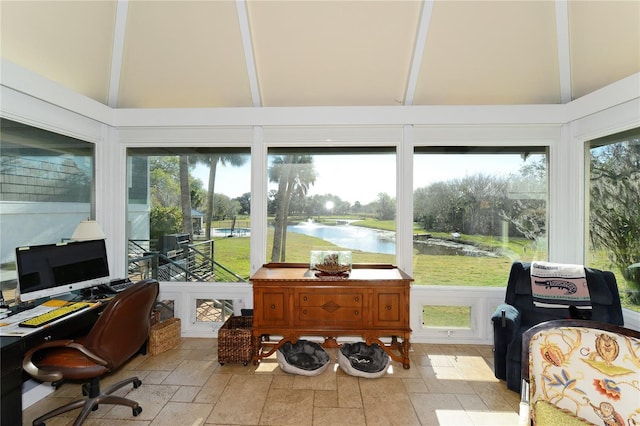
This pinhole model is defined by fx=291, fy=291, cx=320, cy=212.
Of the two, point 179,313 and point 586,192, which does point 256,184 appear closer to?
point 179,313

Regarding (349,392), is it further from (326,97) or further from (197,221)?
(326,97)

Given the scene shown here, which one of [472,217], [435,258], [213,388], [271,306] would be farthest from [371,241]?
[213,388]

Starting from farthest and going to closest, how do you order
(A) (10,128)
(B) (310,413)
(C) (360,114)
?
(C) (360,114), (A) (10,128), (B) (310,413)

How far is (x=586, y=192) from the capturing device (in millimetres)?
3025

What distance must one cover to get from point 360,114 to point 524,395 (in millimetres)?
2737

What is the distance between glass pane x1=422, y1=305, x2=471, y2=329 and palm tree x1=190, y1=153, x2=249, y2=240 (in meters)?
2.74

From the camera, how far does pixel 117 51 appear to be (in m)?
2.96

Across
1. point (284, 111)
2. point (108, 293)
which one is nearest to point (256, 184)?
point (284, 111)

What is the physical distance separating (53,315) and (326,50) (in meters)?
3.19

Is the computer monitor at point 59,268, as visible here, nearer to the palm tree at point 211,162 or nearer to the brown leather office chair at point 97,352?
the brown leather office chair at point 97,352

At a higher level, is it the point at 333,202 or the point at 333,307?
the point at 333,202

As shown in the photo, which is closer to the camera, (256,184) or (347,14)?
(347,14)

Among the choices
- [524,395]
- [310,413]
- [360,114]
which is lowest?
[310,413]

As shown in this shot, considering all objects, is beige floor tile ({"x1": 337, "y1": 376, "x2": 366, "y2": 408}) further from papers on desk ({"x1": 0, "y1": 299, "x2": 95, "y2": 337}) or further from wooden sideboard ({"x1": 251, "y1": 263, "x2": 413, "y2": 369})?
papers on desk ({"x1": 0, "y1": 299, "x2": 95, "y2": 337})
